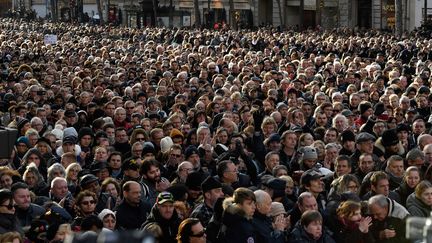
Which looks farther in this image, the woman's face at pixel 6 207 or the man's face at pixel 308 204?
the man's face at pixel 308 204

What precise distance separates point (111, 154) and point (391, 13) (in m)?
51.9

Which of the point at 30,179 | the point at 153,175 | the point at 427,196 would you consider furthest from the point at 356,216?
the point at 30,179

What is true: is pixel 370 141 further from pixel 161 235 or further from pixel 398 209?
pixel 161 235

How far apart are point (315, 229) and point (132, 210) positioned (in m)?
2.10

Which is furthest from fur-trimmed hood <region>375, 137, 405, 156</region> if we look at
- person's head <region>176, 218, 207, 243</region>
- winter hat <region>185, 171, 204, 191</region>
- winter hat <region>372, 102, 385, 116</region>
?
person's head <region>176, 218, 207, 243</region>

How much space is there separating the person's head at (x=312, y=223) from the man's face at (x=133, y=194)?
6.30ft

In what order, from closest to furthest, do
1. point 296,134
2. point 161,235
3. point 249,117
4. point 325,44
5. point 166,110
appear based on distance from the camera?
point 161,235, point 296,134, point 249,117, point 166,110, point 325,44

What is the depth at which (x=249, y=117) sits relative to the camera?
17484 mm

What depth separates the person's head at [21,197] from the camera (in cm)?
1015

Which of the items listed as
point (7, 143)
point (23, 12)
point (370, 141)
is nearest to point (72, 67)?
point (370, 141)

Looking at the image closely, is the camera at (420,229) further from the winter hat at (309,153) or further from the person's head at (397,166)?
the winter hat at (309,153)

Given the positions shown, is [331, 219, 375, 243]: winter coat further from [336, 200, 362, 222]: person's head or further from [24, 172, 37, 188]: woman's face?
[24, 172, 37, 188]: woman's face

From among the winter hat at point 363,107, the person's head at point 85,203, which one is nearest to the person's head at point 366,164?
the person's head at point 85,203

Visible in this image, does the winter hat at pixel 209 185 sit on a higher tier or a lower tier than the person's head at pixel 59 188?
higher
